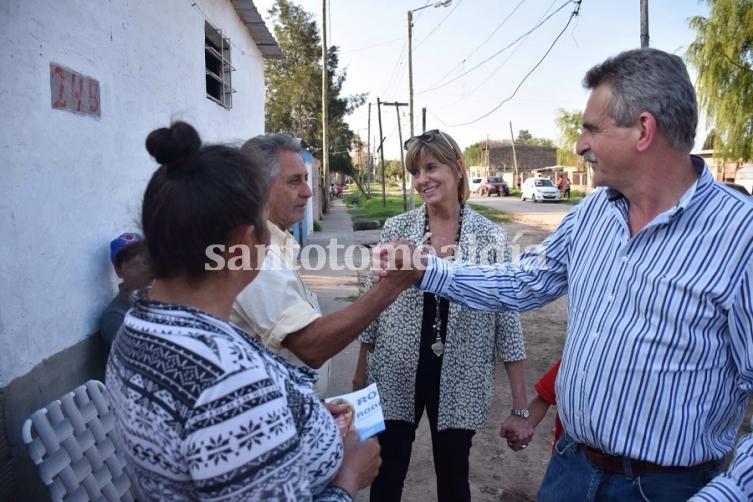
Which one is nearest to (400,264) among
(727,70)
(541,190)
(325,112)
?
(727,70)

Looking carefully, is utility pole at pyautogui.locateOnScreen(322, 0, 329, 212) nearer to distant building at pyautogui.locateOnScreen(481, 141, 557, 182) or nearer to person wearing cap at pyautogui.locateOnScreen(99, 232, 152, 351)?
person wearing cap at pyautogui.locateOnScreen(99, 232, 152, 351)

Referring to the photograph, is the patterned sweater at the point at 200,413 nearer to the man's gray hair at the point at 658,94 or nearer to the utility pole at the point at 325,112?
the man's gray hair at the point at 658,94

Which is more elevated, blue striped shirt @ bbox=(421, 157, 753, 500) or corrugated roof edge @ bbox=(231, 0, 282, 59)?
corrugated roof edge @ bbox=(231, 0, 282, 59)

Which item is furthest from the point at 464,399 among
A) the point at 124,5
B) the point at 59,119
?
the point at 124,5

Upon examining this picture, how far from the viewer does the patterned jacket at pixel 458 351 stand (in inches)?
91.8

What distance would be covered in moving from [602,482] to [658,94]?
1.14 metres

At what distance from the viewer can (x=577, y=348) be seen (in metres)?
1.68

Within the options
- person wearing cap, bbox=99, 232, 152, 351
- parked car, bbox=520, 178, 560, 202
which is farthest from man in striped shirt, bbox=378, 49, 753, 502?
parked car, bbox=520, 178, 560, 202

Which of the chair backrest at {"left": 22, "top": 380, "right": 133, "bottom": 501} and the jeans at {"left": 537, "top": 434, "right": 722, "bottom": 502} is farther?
the chair backrest at {"left": 22, "top": 380, "right": 133, "bottom": 501}

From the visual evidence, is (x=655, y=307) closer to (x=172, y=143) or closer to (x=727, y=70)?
(x=172, y=143)

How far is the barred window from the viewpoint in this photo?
702 cm

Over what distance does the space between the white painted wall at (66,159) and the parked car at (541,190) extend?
28.8 meters

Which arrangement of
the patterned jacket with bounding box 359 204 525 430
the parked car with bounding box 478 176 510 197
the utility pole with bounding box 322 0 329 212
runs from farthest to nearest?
the parked car with bounding box 478 176 510 197, the utility pole with bounding box 322 0 329 212, the patterned jacket with bounding box 359 204 525 430

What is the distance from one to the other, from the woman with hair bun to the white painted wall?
8.6 inches
